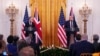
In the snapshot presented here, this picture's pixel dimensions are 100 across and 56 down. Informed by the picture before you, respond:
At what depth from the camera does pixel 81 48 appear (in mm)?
7969

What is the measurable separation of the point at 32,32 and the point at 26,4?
229 centimetres

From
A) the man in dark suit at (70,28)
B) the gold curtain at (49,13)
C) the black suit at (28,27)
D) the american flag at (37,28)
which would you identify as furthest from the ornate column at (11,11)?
the man in dark suit at (70,28)

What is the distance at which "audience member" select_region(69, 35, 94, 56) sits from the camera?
7867 mm

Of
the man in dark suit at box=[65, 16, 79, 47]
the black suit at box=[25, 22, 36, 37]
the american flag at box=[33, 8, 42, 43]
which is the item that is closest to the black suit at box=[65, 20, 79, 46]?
the man in dark suit at box=[65, 16, 79, 47]

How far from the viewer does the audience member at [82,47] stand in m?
7.87

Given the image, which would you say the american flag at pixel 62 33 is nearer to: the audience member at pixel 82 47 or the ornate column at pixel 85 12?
the ornate column at pixel 85 12

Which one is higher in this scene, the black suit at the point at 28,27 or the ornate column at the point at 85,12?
the ornate column at the point at 85,12

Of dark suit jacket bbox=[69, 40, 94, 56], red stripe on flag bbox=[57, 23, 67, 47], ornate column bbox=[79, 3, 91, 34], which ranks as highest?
ornate column bbox=[79, 3, 91, 34]

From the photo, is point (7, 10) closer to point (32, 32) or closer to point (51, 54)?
point (32, 32)

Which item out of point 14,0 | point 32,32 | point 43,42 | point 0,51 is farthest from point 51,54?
point 0,51

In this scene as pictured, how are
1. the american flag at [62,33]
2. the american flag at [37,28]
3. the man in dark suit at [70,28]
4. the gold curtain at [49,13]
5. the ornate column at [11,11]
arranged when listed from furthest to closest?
the gold curtain at [49,13], the ornate column at [11,11], the american flag at [37,28], the american flag at [62,33], the man in dark suit at [70,28]

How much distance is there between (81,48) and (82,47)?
0.12ft

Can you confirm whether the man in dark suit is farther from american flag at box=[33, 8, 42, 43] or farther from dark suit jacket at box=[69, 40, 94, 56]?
dark suit jacket at box=[69, 40, 94, 56]

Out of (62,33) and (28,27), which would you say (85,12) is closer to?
(62,33)
